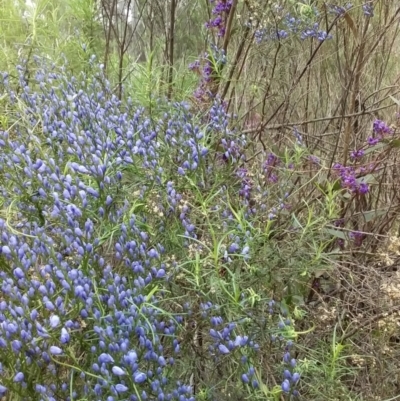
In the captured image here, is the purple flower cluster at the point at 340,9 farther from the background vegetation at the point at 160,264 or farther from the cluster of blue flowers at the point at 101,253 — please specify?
the cluster of blue flowers at the point at 101,253

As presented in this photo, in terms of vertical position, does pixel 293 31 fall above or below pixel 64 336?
above

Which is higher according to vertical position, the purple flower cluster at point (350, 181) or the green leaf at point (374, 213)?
the purple flower cluster at point (350, 181)

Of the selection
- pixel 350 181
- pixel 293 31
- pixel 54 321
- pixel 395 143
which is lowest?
pixel 54 321

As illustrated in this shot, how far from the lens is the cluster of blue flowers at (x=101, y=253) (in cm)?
121

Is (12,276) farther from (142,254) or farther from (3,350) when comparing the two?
(142,254)

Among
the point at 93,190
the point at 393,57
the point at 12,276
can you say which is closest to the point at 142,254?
the point at 93,190

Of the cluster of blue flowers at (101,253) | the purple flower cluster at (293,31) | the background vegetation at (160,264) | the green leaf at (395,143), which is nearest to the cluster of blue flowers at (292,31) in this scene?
the purple flower cluster at (293,31)

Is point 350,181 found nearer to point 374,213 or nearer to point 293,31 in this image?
point 374,213

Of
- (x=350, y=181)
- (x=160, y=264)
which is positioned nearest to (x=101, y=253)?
(x=160, y=264)

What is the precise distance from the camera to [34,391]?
50.3 inches

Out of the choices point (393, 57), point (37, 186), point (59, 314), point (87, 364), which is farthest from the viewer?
point (393, 57)

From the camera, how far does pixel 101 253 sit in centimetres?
156

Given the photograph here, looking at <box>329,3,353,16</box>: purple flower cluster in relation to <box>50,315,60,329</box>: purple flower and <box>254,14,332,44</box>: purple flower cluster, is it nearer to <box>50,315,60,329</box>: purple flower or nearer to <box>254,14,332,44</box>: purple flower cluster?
<box>254,14,332,44</box>: purple flower cluster

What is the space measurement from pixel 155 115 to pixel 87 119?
14.9 inches
